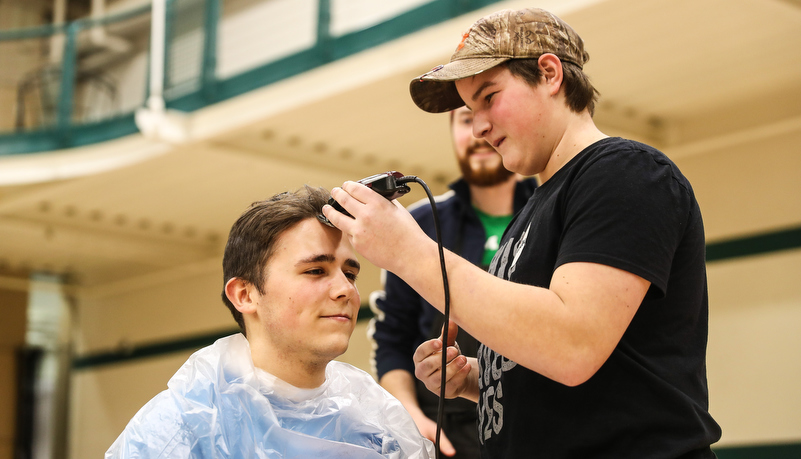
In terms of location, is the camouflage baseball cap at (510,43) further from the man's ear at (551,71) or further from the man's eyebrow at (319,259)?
the man's eyebrow at (319,259)

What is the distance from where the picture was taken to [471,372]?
156cm

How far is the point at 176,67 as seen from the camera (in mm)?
5625

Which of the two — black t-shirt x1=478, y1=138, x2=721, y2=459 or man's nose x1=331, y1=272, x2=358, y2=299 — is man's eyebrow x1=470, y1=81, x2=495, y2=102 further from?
man's nose x1=331, y1=272, x2=358, y2=299

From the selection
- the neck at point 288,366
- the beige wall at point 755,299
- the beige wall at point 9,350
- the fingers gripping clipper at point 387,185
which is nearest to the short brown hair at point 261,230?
the neck at point 288,366

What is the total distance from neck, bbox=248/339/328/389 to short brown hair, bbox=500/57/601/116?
80 centimetres

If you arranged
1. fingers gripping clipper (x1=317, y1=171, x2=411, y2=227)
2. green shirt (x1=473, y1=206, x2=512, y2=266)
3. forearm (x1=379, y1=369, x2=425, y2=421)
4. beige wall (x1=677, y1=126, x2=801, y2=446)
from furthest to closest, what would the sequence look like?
beige wall (x1=677, y1=126, x2=801, y2=446) < green shirt (x1=473, y1=206, x2=512, y2=266) < forearm (x1=379, y1=369, x2=425, y2=421) < fingers gripping clipper (x1=317, y1=171, x2=411, y2=227)

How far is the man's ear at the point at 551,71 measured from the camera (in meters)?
1.29

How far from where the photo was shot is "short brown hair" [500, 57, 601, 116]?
4.26ft

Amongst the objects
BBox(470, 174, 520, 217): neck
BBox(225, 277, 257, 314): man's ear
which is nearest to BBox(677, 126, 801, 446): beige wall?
BBox(470, 174, 520, 217): neck

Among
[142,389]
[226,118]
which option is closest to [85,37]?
[226,118]

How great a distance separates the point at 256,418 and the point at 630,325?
31.9 inches

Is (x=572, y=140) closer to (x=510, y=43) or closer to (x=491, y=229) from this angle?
(x=510, y=43)

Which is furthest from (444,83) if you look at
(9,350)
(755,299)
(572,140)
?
(9,350)

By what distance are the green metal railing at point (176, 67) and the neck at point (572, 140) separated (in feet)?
8.96
